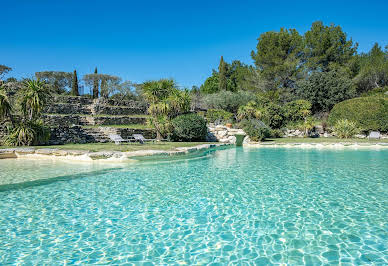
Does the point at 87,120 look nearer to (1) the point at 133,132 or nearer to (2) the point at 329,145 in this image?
→ (1) the point at 133,132

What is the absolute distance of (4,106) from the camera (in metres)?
13.4

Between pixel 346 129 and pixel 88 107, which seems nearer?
pixel 346 129

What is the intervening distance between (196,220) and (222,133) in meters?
16.8

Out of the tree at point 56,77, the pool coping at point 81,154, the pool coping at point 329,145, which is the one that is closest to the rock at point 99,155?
the pool coping at point 81,154

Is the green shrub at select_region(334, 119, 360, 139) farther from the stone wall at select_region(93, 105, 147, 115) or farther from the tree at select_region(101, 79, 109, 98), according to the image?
the tree at select_region(101, 79, 109, 98)

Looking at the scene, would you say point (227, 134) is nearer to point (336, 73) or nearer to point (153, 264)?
point (336, 73)

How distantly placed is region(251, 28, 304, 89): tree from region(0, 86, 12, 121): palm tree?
26.9m

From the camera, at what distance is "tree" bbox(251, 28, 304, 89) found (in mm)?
31373

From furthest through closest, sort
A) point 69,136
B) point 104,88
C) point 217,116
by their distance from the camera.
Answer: point 104,88 < point 217,116 < point 69,136

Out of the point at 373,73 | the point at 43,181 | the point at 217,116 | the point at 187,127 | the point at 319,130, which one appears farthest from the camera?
the point at 373,73

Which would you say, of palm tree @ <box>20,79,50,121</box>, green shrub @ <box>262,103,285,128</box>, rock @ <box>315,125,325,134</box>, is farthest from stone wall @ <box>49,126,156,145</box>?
rock @ <box>315,125,325,134</box>

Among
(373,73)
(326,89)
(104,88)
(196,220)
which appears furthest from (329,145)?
(104,88)

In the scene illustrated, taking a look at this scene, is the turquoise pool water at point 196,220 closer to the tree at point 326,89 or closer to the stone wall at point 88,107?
the stone wall at point 88,107

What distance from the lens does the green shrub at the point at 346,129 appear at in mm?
21484
